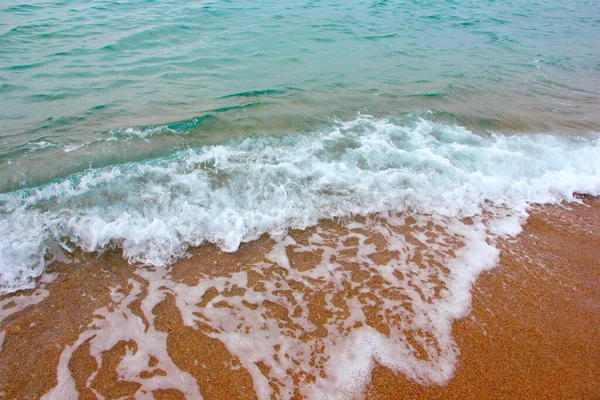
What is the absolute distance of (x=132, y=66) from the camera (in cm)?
1105

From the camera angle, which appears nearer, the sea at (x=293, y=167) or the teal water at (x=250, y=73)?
the sea at (x=293, y=167)

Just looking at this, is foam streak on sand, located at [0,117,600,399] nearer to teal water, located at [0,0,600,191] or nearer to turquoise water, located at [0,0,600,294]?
turquoise water, located at [0,0,600,294]

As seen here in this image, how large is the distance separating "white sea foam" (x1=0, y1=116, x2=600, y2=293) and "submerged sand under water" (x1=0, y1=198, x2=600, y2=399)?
360 mm

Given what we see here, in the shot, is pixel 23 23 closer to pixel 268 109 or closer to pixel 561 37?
pixel 268 109

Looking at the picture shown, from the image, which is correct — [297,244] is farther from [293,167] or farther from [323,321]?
[293,167]

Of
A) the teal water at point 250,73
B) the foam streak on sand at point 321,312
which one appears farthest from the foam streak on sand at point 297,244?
the teal water at point 250,73

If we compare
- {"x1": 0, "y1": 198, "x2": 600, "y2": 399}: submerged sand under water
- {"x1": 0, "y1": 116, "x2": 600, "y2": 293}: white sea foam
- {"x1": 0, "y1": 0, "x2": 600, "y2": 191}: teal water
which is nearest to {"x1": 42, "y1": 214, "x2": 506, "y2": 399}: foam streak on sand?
{"x1": 0, "y1": 198, "x2": 600, "y2": 399}: submerged sand under water

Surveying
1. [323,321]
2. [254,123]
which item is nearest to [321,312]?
[323,321]

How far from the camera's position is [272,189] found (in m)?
5.34

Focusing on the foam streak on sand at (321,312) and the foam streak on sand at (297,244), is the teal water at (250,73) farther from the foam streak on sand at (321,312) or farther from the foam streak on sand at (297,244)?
the foam streak on sand at (321,312)

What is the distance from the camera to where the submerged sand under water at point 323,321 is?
2945 millimetres

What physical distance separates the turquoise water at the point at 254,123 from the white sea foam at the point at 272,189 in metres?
0.03

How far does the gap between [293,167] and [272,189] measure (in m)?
0.73

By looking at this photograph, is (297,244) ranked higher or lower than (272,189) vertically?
lower
